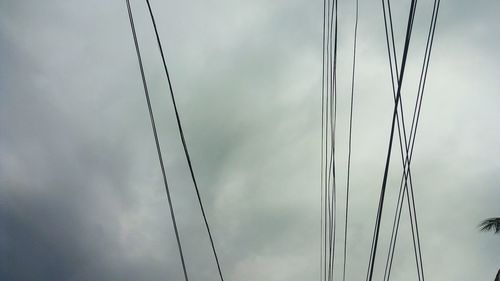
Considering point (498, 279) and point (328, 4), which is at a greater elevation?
Answer: point (328, 4)

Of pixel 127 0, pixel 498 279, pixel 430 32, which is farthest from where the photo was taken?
pixel 498 279

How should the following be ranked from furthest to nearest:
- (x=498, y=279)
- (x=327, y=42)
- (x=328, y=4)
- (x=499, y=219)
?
(x=499, y=219) → (x=498, y=279) → (x=327, y=42) → (x=328, y=4)

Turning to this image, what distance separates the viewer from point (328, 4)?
9.77 m

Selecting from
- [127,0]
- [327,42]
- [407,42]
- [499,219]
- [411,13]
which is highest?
[327,42]

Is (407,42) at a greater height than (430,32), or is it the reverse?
(430,32)

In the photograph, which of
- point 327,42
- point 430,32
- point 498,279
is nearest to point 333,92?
point 327,42

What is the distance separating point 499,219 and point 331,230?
544 inches

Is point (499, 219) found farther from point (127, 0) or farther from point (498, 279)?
point (127, 0)

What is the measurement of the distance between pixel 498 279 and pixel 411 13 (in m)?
17.3

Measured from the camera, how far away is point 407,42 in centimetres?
459

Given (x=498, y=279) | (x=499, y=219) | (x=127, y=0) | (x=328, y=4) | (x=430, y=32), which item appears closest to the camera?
(x=127, y=0)

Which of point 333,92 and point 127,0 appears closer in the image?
point 127,0

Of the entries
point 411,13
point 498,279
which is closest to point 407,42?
point 411,13

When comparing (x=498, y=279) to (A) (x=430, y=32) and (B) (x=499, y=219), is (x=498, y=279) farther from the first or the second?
(A) (x=430, y=32)
